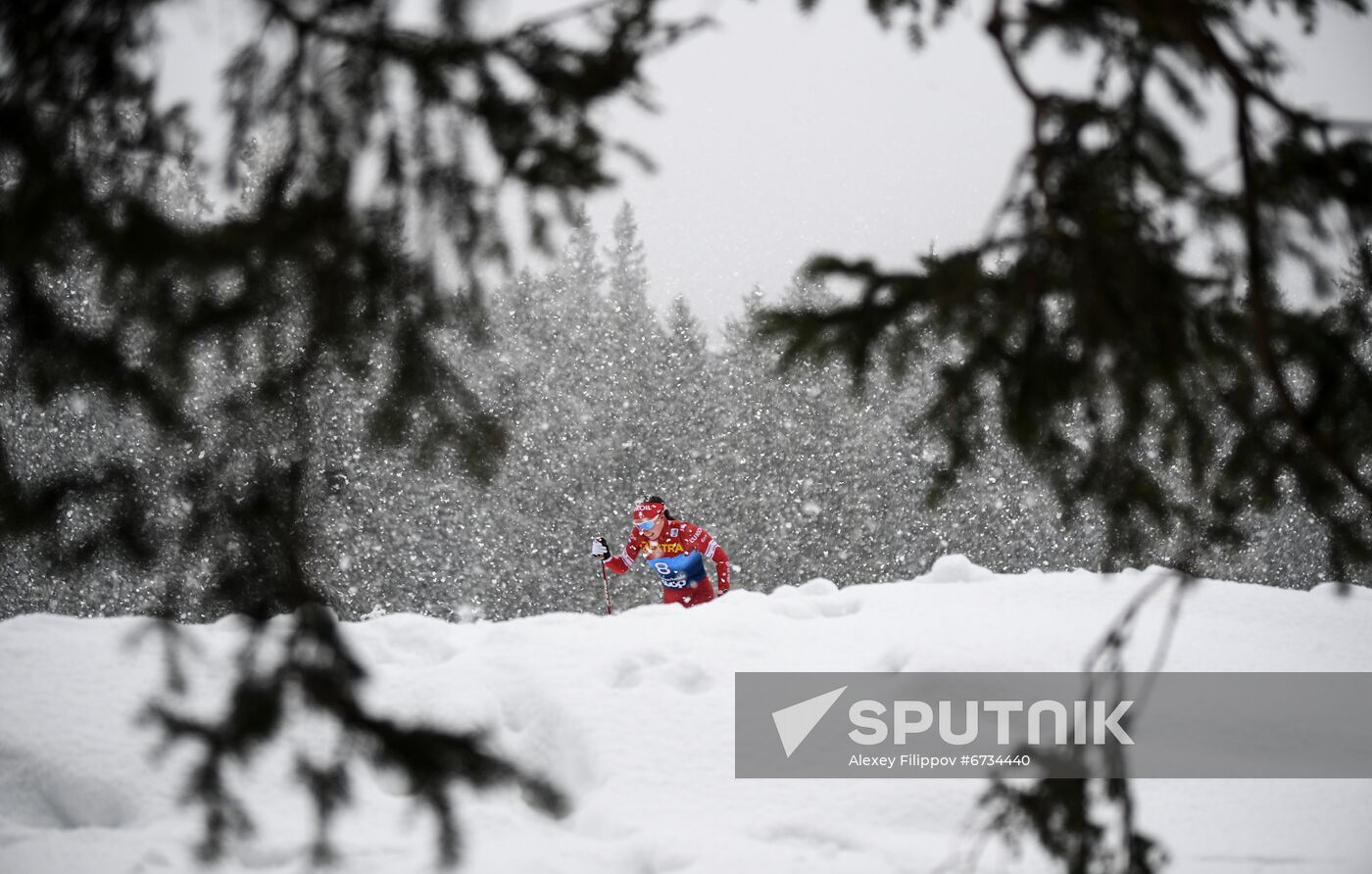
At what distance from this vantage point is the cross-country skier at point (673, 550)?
31.6 feet

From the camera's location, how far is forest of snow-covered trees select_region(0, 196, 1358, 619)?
59.6 ft

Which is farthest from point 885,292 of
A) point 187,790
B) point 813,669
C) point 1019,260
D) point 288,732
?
point 813,669

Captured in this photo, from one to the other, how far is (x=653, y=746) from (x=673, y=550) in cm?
529

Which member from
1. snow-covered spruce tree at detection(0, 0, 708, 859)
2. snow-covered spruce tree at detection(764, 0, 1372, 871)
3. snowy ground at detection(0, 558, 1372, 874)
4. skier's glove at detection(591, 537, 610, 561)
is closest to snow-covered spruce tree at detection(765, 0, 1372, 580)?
snow-covered spruce tree at detection(764, 0, 1372, 871)

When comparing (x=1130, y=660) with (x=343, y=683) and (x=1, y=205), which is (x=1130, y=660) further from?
(x=1, y=205)

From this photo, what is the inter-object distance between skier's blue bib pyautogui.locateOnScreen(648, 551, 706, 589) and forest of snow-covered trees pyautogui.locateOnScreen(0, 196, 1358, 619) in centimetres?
861

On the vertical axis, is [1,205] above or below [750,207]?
below

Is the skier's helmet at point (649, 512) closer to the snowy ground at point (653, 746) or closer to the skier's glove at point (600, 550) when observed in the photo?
the skier's glove at point (600, 550)

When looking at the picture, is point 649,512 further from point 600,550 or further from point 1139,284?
point 1139,284

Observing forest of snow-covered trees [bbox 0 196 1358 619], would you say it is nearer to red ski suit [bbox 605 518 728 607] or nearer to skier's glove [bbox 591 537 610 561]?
skier's glove [bbox 591 537 610 561]

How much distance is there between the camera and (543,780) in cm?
174

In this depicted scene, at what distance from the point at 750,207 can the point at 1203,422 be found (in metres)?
167

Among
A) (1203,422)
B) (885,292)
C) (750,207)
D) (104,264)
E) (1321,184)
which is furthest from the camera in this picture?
(750,207)

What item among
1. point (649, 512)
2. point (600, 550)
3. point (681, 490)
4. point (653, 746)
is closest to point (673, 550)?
point (649, 512)
